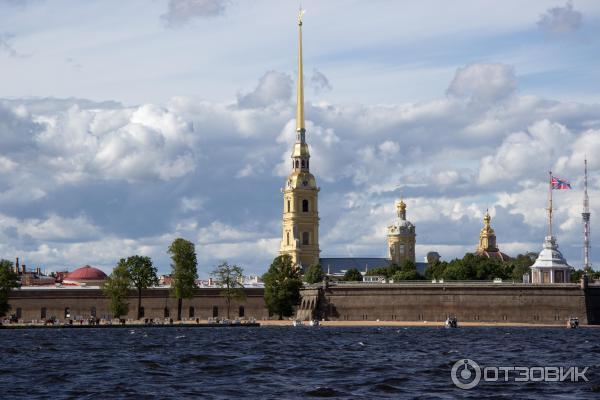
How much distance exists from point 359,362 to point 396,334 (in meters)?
42.0

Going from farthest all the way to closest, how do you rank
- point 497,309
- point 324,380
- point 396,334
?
point 497,309, point 396,334, point 324,380

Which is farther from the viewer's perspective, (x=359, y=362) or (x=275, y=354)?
(x=275, y=354)

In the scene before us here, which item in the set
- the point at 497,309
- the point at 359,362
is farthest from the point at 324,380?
the point at 497,309

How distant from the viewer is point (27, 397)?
54.5 meters

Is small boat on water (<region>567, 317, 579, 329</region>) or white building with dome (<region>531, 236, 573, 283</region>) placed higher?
white building with dome (<region>531, 236, 573, 283</region>)

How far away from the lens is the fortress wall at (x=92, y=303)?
6043 inches

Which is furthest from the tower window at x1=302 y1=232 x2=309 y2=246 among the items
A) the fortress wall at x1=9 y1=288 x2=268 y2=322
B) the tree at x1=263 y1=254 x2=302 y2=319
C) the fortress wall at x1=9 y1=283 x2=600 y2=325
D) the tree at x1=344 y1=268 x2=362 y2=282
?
the tree at x1=263 y1=254 x2=302 y2=319

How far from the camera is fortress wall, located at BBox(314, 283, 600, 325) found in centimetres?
13775

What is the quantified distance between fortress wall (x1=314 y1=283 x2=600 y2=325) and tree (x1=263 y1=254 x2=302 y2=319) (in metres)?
3.26

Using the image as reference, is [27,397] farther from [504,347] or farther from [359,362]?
[504,347]

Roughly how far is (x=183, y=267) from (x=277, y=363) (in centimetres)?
7096

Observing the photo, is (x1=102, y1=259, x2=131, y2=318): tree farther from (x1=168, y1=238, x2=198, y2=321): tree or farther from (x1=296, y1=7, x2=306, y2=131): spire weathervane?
(x1=296, y1=7, x2=306, y2=131): spire weathervane

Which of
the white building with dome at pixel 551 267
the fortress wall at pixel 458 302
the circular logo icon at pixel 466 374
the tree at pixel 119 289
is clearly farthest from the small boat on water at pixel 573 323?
the circular logo icon at pixel 466 374

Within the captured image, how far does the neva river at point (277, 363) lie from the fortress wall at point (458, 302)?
21065 mm
